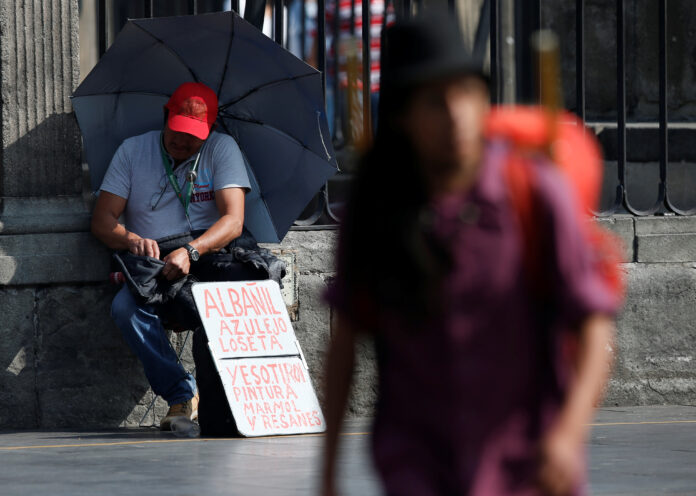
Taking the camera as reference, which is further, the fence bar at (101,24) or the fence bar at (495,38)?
the fence bar at (495,38)

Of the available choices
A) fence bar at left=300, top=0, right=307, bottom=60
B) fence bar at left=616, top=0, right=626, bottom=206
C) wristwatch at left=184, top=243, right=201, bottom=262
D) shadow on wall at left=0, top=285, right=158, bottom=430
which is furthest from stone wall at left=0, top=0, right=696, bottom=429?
fence bar at left=616, top=0, right=626, bottom=206

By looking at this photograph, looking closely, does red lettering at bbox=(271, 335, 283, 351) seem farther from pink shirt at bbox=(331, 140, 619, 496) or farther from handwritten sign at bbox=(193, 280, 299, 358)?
pink shirt at bbox=(331, 140, 619, 496)

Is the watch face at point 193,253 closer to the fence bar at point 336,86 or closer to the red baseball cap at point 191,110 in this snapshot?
the red baseball cap at point 191,110

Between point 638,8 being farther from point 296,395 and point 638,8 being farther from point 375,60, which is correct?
point 296,395

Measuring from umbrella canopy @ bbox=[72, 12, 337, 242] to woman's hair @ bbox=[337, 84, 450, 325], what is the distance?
4.99 meters

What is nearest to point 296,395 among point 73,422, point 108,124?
point 73,422

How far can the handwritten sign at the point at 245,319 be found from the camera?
7.08 meters

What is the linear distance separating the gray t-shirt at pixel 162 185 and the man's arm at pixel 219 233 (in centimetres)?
6

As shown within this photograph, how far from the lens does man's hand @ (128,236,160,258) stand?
709 centimetres

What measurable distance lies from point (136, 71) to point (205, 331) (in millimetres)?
1503

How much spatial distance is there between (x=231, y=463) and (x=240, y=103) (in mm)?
2494

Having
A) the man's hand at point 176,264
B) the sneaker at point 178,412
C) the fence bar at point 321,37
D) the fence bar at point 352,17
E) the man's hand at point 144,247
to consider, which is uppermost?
the fence bar at point 352,17

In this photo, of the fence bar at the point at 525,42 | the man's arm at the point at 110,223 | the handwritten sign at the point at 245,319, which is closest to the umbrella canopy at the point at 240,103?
the man's arm at the point at 110,223

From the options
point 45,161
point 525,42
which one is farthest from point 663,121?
point 45,161
